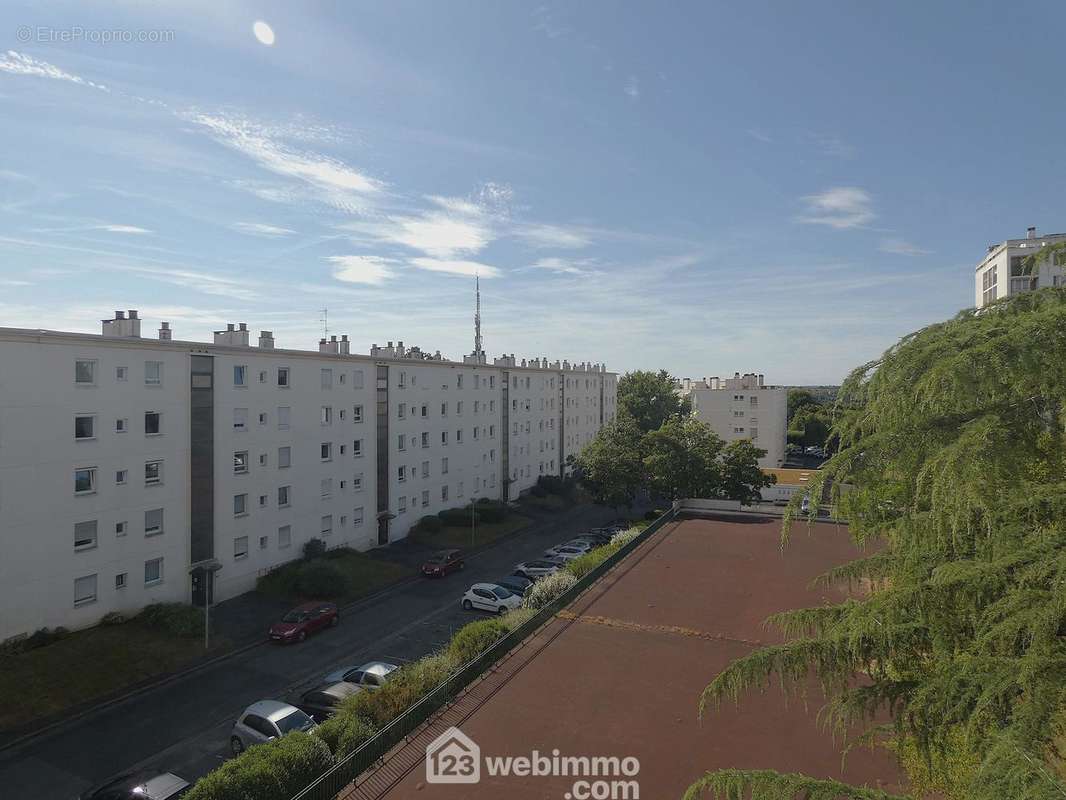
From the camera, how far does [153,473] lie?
2555cm

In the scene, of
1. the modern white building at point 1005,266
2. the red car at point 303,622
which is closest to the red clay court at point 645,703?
the red car at point 303,622

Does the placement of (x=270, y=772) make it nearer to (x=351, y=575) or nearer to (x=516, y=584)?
(x=516, y=584)

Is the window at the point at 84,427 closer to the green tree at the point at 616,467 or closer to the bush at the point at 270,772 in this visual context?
the bush at the point at 270,772

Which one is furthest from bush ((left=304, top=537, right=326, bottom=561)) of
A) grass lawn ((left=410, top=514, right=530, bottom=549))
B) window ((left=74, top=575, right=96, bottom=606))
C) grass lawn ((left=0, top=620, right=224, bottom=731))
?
window ((left=74, top=575, right=96, bottom=606))

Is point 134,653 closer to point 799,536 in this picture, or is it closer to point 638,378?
point 799,536

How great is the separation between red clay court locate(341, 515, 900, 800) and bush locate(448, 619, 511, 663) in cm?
96

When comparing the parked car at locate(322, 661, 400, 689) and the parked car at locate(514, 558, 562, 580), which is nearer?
the parked car at locate(322, 661, 400, 689)

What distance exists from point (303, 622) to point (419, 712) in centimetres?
1725

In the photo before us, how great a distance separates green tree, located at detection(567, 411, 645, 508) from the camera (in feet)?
140

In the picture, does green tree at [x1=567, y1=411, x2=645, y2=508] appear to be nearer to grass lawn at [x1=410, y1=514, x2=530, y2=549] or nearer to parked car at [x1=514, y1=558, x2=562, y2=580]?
grass lawn at [x1=410, y1=514, x2=530, y2=549]

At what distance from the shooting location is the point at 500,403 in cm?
5141

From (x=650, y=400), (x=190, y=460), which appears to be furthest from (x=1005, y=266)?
(x=190, y=460)

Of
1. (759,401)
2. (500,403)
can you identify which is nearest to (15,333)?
(500,403)

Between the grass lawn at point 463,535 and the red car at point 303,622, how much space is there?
12.7 metres
